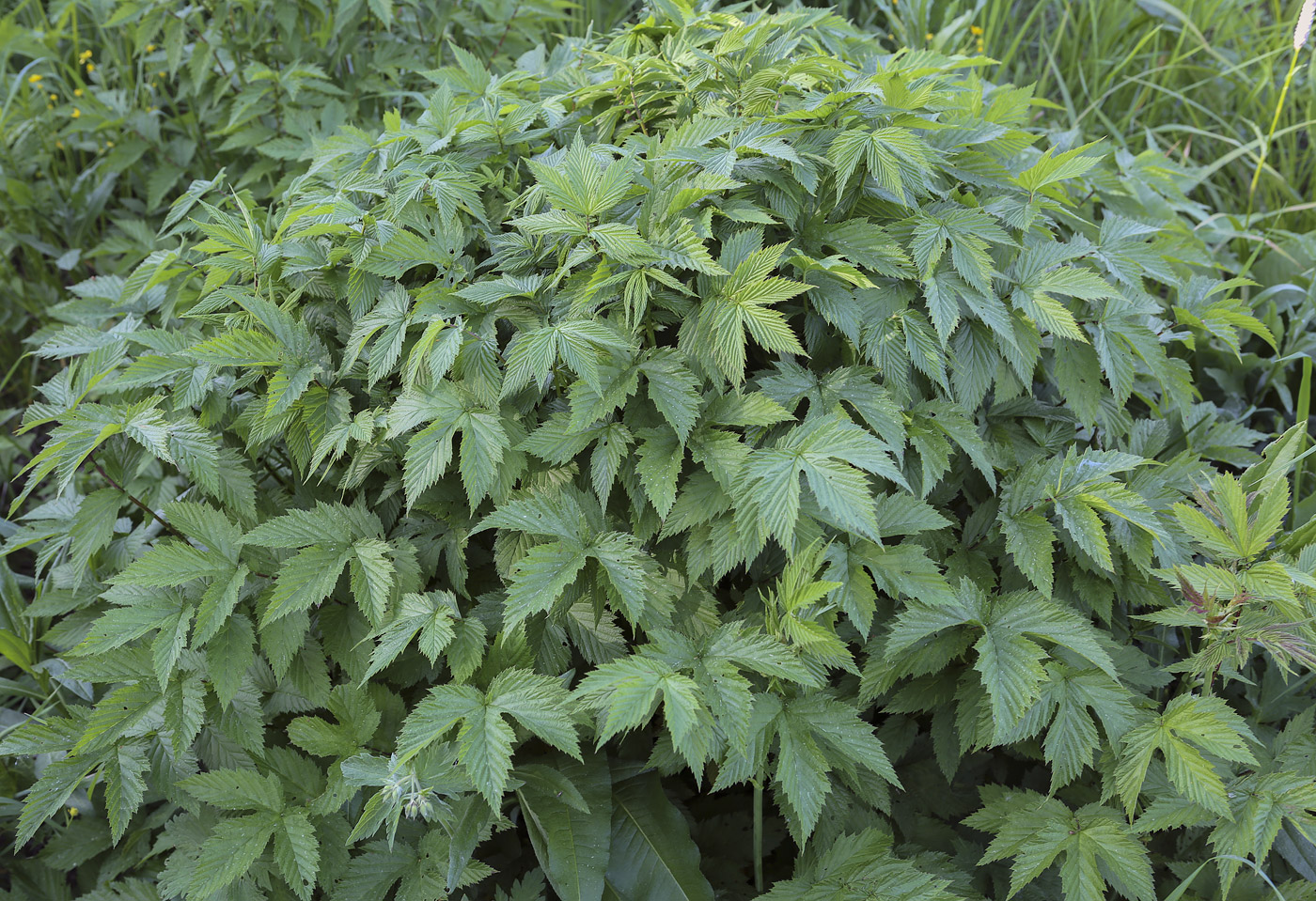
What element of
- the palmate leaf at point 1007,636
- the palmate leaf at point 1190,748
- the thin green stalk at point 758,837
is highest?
the palmate leaf at point 1007,636

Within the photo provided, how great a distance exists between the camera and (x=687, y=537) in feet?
5.16

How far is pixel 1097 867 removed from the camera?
4.91 feet

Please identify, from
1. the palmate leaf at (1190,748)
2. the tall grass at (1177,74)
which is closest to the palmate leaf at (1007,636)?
the palmate leaf at (1190,748)

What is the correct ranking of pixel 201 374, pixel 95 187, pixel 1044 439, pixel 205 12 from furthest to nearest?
pixel 95 187
pixel 205 12
pixel 1044 439
pixel 201 374

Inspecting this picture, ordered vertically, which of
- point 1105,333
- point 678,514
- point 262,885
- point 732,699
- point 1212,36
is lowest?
point 262,885

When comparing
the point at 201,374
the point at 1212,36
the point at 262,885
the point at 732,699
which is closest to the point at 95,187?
the point at 201,374

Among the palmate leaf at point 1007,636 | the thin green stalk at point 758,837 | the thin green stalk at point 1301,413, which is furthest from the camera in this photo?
the thin green stalk at point 1301,413

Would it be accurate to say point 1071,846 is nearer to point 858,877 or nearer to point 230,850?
point 858,877

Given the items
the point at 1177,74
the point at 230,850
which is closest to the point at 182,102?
the point at 230,850

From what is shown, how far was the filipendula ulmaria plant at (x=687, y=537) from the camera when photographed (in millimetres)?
1424

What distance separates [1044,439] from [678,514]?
31.8 inches

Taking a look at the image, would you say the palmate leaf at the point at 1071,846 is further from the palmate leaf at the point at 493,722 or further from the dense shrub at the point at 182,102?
the dense shrub at the point at 182,102

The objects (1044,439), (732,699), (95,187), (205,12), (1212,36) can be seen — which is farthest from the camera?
(1212,36)

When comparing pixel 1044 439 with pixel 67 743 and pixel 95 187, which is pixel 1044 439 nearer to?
pixel 67 743
